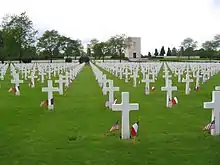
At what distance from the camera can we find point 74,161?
18.2ft

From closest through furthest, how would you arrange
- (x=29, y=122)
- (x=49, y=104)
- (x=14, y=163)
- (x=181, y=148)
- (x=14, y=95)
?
(x=14, y=163)
(x=181, y=148)
(x=29, y=122)
(x=49, y=104)
(x=14, y=95)

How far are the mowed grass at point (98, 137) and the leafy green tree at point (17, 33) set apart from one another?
43.9 meters

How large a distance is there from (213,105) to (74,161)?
2.70 metres

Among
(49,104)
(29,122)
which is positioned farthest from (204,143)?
(49,104)

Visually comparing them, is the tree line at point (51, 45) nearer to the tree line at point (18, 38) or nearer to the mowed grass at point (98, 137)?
the tree line at point (18, 38)

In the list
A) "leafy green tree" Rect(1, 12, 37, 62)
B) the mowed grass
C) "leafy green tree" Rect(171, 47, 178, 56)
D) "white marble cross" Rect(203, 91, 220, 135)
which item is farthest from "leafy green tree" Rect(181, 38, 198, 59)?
"white marble cross" Rect(203, 91, 220, 135)

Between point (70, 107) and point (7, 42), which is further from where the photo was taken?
point (7, 42)

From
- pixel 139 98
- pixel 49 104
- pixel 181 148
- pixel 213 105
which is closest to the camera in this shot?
pixel 181 148

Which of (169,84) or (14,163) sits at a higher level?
(169,84)

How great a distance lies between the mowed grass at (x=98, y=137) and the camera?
5672 millimetres

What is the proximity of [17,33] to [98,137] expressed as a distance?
4927 cm

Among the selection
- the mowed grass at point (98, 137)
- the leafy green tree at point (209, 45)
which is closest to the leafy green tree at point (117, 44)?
the leafy green tree at point (209, 45)

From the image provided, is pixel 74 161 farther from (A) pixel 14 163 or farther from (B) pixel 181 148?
(B) pixel 181 148

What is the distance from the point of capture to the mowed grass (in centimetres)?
567
